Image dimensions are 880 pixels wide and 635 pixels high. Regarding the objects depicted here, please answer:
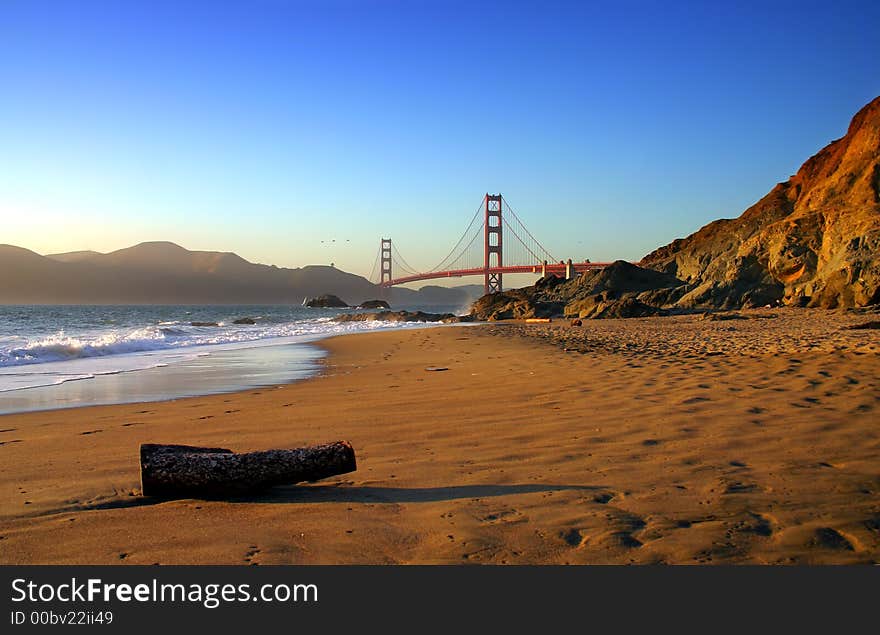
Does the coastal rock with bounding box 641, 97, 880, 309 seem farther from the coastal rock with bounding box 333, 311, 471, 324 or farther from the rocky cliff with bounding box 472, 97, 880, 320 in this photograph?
the coastal rock with bounding box 333, 311, 471, 324

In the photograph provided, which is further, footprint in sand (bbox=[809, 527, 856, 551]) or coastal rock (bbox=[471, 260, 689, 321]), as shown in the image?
coastal rock (bbox=[471, 260, 689, 321])

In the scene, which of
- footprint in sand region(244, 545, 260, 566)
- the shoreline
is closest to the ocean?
the shoreline

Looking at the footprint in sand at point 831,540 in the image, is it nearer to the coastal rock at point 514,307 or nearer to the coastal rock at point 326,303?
the coastal rock at point 514,307

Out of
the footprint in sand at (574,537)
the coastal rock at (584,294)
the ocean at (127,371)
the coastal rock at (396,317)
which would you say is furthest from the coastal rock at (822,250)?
the footprint in sand at (574,537)

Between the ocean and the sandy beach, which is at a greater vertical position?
the sandy beach

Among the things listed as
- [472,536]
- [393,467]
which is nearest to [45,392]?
[393,467]

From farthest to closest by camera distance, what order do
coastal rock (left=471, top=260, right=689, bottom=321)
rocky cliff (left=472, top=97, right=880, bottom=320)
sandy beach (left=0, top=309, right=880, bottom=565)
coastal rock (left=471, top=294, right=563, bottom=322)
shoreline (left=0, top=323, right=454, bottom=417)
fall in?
coastal rock (left=471, top=294, right=563, bottom=322) → coastal rock (left=471, top=260, right=689, bottom=321) → rocky cliff (left=472, top=97, right=880, bottom=320) → shoreline (left=0, top=323, right=454, bottom=417) → sandy beach (left=0, top=309, right=880, bottom=565)

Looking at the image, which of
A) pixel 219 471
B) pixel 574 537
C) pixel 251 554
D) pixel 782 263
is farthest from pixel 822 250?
pixel 251 554
